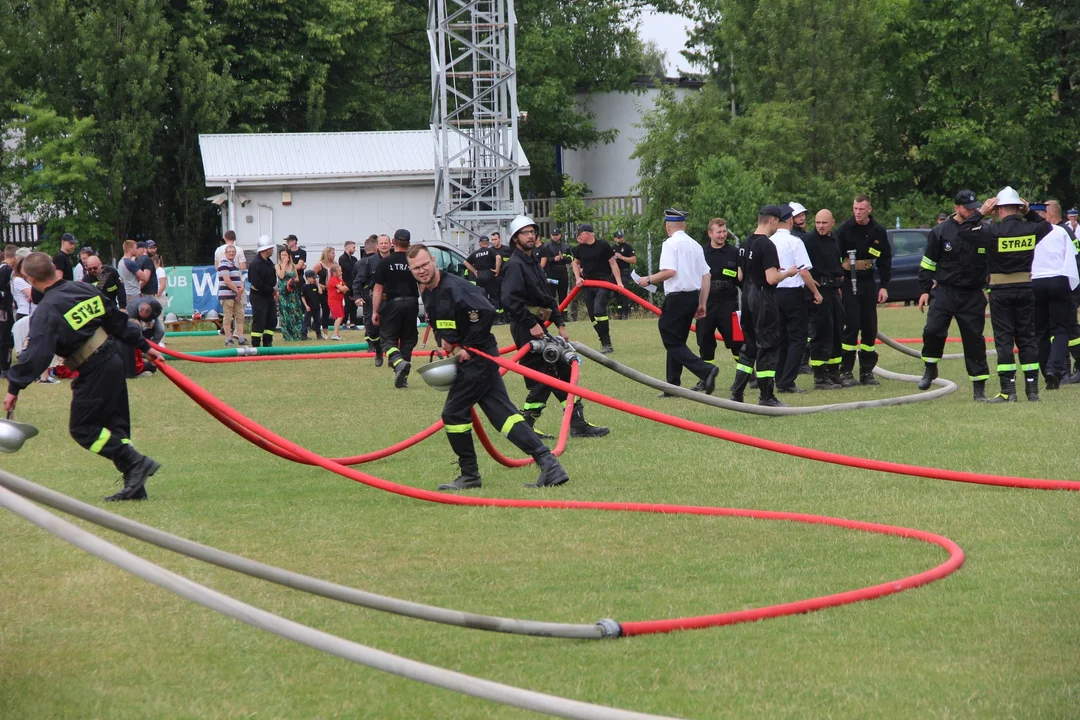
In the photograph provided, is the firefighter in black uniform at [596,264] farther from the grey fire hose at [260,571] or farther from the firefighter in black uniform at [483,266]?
the grey fire hose at [260,571]

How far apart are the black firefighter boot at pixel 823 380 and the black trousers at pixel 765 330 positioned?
4.56 ft

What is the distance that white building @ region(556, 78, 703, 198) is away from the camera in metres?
45.5

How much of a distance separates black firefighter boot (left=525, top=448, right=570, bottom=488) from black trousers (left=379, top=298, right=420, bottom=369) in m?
6.82

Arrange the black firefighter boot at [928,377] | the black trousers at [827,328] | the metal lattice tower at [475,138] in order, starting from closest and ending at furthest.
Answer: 1. the black firefighter boot at [928,377]
2. the black trousers at [827,328]
3. the metal lattice tower at [475,138]

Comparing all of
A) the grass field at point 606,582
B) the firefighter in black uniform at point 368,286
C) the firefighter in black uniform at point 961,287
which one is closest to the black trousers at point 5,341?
the firefighter in black uniform at point 368,286

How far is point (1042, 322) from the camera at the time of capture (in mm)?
13195

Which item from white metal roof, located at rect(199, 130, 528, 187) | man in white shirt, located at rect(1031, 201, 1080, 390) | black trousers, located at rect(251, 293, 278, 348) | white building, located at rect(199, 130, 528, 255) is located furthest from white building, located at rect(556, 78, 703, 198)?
man in white shirt, located at rect(1031, 201, 1080, 390)

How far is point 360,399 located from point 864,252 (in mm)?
5678

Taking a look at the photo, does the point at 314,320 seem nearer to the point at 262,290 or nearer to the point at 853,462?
the point at 262,290

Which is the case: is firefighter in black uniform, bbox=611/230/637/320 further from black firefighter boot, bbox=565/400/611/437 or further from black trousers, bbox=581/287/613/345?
black firefighter boot, bbox=565/400/611/437

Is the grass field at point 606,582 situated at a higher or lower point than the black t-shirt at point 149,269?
lower

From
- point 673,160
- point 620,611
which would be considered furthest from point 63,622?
point 673,160

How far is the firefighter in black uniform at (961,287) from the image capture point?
1190 centimetres

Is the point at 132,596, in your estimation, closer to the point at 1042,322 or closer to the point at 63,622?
the point at 63,622
